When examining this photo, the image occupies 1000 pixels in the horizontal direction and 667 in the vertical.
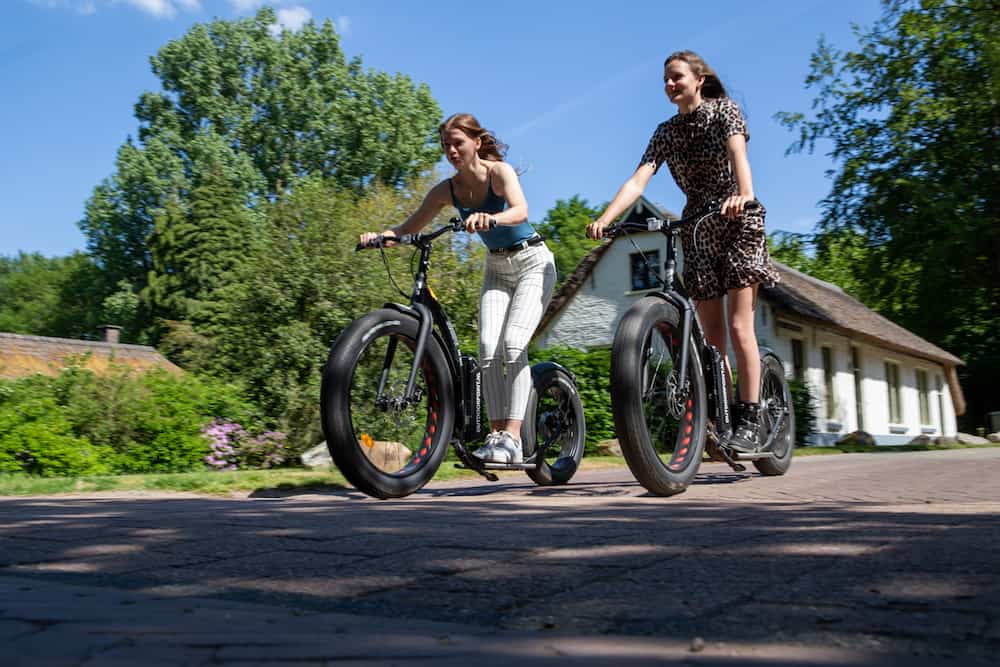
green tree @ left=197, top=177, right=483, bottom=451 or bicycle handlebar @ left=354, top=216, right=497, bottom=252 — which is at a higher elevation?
green tree @ left=197, top=177, right=483, bottom=451

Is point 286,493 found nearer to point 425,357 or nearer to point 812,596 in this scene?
point 425,357

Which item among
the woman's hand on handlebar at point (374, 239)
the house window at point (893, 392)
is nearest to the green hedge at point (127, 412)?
the woman's hand on handlebar at point (374, 239)

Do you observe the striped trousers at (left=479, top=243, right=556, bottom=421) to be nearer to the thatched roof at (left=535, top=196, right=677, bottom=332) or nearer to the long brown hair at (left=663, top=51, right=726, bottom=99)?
the long brown hair at (left=663, top=51, right=726, bottom=99)

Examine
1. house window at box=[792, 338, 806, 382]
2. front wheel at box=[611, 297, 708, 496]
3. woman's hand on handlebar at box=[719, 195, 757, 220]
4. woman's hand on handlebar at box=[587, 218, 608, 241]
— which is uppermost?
house window at box=[792, 338, 806, 382]

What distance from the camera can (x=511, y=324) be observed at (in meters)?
5.62

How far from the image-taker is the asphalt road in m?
1.66

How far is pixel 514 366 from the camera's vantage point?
18.4 feet

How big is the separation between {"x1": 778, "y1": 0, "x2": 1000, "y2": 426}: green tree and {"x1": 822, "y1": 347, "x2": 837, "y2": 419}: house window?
2.75 meters

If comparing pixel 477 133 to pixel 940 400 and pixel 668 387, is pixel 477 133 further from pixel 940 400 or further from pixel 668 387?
pixel 940 400

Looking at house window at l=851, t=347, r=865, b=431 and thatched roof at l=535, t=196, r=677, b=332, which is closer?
thatched roof at l=535, t=196, r=677, b=332

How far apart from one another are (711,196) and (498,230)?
1.22 m

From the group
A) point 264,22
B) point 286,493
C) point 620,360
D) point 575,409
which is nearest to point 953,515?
point 620,360

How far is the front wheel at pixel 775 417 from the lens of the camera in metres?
6.32

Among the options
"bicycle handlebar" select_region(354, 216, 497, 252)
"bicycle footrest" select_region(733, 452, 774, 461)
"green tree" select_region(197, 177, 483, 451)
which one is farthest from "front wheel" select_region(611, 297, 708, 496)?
"green tree" select_region(197, 177, 483, 451)
